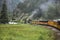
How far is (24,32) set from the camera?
500 centimetres

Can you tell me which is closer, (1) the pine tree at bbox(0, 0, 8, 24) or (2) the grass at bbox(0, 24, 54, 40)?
(2) the grass at bbox(0, 24, 54, 40)

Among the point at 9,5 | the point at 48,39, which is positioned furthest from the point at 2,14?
the point at 48,39

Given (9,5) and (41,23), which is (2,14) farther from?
(41,23)

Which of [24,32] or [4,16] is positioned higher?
[4,16]

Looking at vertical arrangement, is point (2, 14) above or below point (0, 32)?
above

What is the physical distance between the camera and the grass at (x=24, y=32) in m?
4.82

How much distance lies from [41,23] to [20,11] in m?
0.66

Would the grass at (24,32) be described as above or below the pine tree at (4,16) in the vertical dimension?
below

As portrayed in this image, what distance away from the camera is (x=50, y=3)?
5305 mm

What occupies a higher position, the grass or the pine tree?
the pine tree

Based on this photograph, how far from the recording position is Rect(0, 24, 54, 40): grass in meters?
4.82

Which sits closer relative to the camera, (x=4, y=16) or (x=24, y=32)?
(x=24, y=32)

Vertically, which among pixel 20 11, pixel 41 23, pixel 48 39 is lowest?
pixel 48 39

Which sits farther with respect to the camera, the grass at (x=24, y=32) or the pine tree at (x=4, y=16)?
the pine tree at (x=4, y=16)
